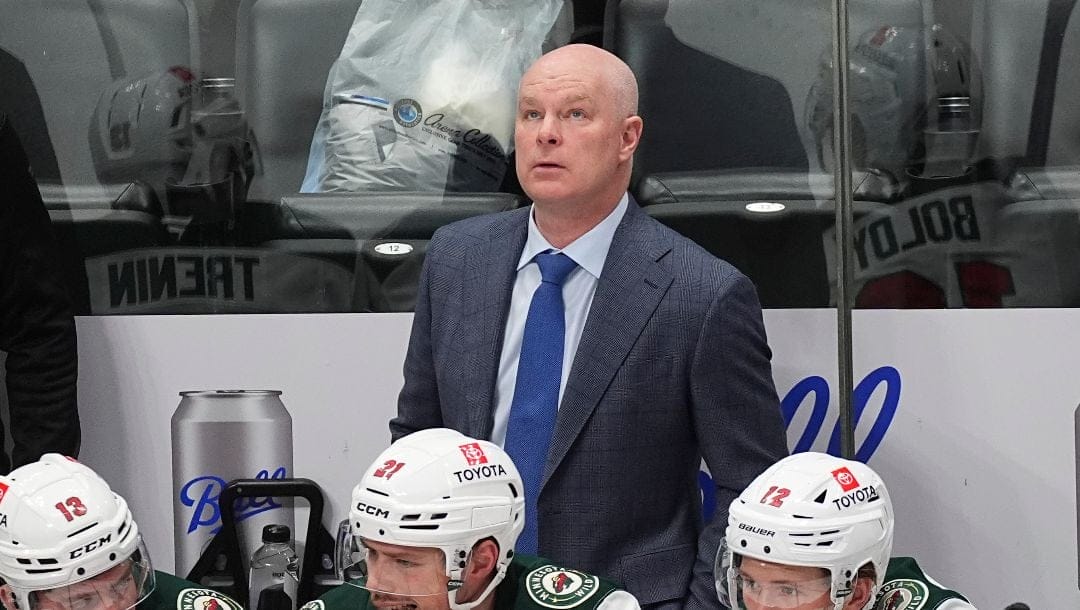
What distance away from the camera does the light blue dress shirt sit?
3.43 meters

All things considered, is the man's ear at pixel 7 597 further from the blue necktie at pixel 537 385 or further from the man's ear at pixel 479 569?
the blue necktie at pixel 537 385

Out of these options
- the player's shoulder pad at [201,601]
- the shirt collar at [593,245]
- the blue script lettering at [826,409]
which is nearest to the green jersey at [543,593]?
the player's shoulder pad at [201,601]

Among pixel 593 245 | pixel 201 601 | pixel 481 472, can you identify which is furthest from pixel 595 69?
pixel 201 601

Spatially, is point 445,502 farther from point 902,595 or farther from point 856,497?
point 902,595

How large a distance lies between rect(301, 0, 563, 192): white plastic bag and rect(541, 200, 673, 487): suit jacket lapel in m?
0.63

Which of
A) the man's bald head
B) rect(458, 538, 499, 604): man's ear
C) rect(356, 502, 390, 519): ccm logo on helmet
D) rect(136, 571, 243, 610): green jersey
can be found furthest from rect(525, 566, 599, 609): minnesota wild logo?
the man's bald head

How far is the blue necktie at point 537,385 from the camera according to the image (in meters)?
3.37

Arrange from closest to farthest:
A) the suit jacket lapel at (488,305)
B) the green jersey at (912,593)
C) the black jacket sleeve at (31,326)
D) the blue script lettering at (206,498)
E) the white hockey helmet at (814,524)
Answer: the white hockey helmet at (814,524)
the green jersey at (912,593)
the suit jacket lapel at (488,305)
the black jacket sleeve at (31,326)
the blue script lettering at (206,498)

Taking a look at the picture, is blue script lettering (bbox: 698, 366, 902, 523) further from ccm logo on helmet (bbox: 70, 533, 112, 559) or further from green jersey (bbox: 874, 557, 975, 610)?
ccm logo on helmet (bbox: 70, 533, 112, 559)

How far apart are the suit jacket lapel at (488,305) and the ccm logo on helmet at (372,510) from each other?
1.45ft

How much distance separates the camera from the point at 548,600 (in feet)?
10.1

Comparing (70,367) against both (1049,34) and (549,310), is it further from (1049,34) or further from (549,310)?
(1049,34)

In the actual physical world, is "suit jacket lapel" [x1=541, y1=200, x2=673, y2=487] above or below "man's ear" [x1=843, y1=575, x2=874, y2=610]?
above

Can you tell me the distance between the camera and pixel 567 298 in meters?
3.47
